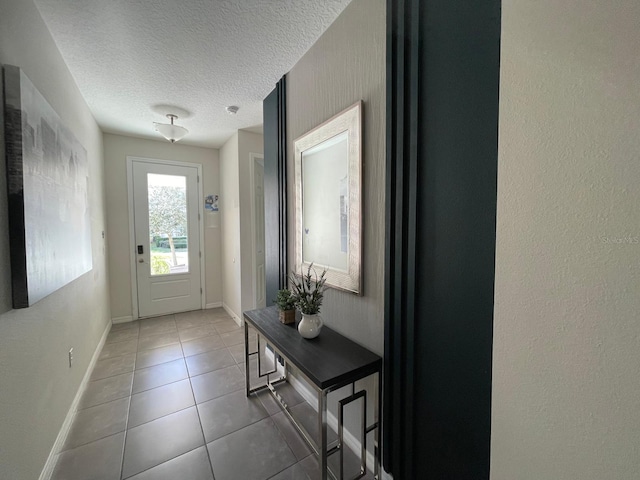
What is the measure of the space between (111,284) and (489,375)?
14.3 ft

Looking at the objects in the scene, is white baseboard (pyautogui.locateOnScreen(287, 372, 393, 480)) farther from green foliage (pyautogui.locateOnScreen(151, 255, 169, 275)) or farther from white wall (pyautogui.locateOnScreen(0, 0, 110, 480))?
green foliage (pyautogui.locateOnScreen(151, 255, 169, 275))

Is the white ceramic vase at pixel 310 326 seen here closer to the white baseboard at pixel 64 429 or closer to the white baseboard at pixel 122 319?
the white baseboard at pixel 64 429

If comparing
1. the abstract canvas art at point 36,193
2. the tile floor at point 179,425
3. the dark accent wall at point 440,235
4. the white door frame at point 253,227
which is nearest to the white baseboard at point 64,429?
the tile floor at point 179,425

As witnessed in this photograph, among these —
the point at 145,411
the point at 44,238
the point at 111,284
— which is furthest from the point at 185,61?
the point at 111,284

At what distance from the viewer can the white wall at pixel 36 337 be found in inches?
43.3

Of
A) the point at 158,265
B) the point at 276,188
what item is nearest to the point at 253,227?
the point at 276,188

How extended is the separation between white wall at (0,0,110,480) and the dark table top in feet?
3.66

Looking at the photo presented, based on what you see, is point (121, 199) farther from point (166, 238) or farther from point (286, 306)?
point (286, 306)

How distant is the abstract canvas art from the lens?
3.72 feet

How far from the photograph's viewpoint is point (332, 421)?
177 centimetres

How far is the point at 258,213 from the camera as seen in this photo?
3535 millimetres

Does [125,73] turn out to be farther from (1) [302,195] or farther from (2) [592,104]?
(2) [592,104]

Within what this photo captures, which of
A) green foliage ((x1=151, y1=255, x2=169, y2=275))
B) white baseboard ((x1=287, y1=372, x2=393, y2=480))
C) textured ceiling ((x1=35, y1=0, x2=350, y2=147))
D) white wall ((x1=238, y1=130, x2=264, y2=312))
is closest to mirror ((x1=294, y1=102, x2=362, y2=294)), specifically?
textured ceiling ((x1=35, y1=0, x2=350, y2=147))

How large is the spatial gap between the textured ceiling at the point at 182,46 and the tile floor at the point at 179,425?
2589 mm
